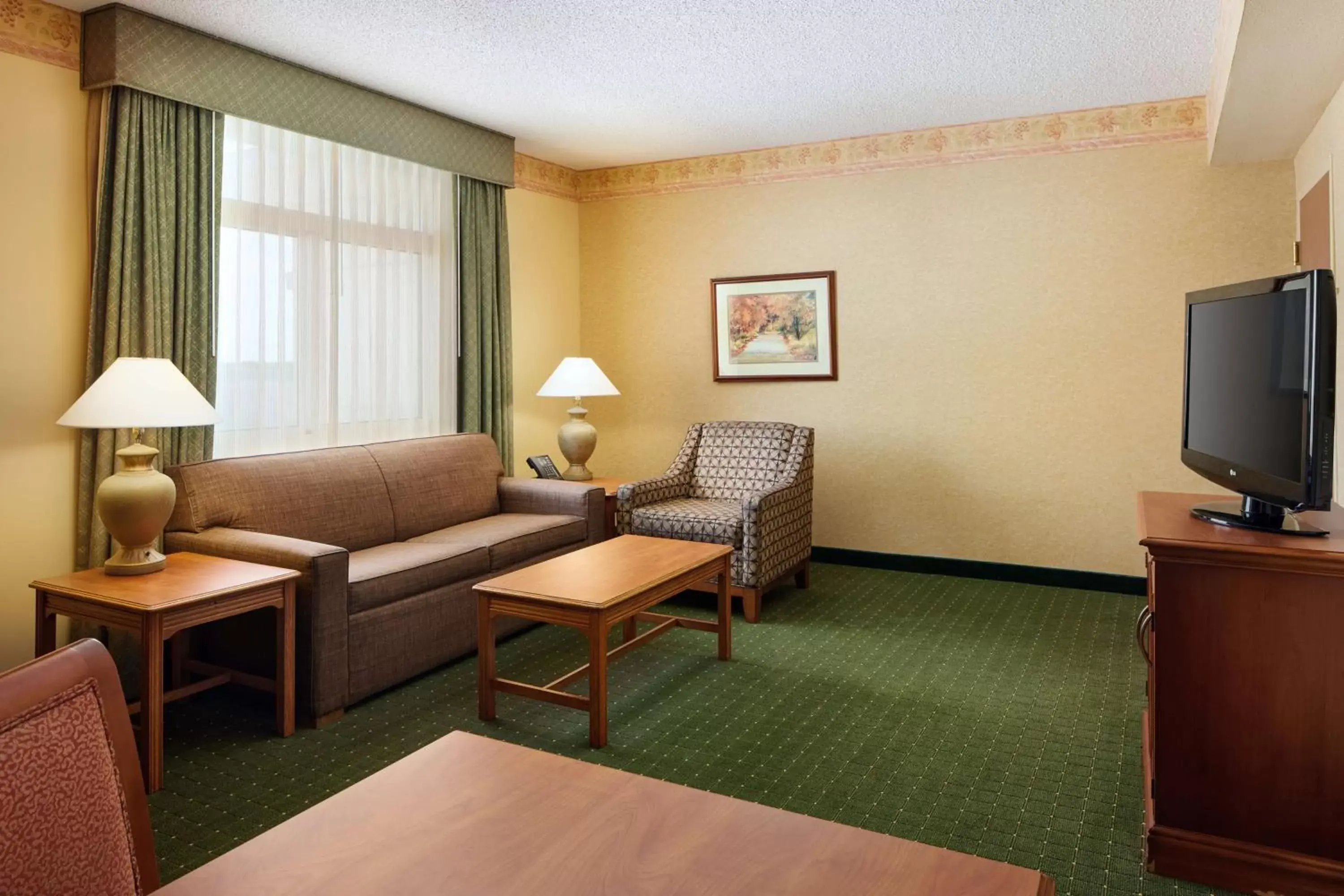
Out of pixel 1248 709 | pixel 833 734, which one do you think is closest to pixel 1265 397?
pixel 1248 709

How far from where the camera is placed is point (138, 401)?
319cm

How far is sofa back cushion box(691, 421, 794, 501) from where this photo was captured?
5.52 meters

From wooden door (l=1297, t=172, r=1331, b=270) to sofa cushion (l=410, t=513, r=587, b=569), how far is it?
3.61 metres

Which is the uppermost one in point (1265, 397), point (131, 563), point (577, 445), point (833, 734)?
point (1265, 397)

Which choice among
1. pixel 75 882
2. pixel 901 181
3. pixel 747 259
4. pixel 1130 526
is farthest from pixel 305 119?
pixel 1130 526

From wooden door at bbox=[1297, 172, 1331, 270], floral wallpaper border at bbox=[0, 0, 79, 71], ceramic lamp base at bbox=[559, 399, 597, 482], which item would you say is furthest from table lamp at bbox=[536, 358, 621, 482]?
wooden door at bbox=[1297, 172, 1331, 270]

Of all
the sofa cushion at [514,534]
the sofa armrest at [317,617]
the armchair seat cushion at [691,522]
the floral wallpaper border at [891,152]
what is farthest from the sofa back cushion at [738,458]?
the sofa armrest at [317,617]

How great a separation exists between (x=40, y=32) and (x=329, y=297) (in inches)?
64.2

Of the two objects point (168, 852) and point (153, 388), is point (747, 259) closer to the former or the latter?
point (153, 388)

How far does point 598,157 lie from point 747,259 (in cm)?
129

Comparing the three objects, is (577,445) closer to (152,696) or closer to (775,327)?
(775,327)

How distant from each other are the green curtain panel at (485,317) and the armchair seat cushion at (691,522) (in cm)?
A: 119

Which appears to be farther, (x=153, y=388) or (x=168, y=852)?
(x=153, y=388)

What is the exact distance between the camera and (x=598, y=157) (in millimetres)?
6355
